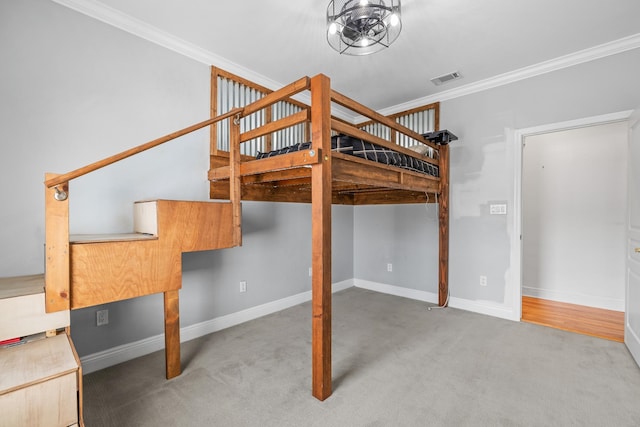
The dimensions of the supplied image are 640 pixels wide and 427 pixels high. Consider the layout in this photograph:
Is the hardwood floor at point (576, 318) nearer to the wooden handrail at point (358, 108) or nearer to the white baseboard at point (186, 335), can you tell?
the wooden handrail at point (358, 108)

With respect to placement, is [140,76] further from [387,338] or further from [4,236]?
[387,338]

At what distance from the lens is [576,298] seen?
11.7ft

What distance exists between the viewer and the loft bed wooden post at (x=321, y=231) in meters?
1.70

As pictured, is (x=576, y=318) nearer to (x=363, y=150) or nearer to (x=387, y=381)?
(x=387, y=381)

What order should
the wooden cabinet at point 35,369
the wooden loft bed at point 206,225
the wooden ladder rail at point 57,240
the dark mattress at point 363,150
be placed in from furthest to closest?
the dark mattress at point 363,150
the wooden loft bed at point 206,225
the wooden ladder rail at point 57,240
the wooden cabinet at point 35,369

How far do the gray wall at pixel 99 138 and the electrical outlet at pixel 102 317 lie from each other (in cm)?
3

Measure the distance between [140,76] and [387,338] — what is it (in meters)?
3.02

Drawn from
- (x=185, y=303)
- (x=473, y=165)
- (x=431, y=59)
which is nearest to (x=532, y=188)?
(x=473, y=165)

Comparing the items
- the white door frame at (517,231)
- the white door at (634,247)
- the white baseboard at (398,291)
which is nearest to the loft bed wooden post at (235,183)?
the white baseboard at (398,291)

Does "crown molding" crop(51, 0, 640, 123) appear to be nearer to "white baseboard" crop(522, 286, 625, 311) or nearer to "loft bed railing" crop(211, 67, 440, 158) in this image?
"loft bed railing" crop(211, 67, 440, 158)

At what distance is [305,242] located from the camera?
3.67m

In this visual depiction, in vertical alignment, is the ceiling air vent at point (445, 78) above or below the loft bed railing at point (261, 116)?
above

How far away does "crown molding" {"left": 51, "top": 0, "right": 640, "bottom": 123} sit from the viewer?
2.09 m

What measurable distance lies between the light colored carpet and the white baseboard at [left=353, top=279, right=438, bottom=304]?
2.75 feet
